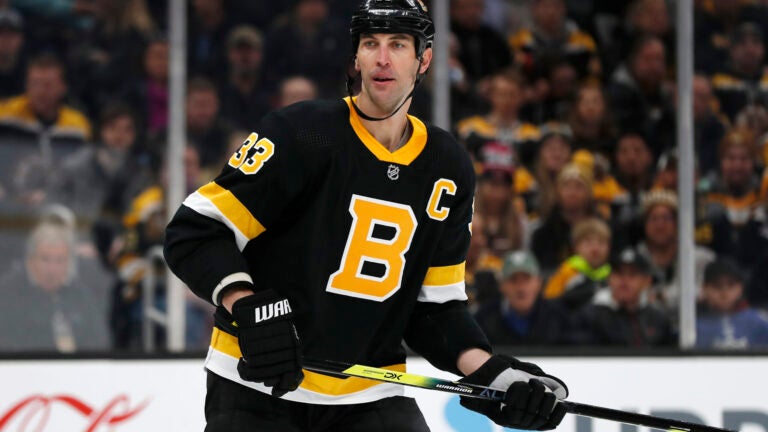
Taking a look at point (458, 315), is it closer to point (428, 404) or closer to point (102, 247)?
point (428, 404)

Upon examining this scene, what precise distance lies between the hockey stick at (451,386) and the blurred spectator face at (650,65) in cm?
281

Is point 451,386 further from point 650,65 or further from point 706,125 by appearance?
point 650,65

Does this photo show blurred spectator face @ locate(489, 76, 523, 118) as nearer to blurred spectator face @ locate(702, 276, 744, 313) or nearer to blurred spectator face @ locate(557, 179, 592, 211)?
blurred spectator face @ locate(557, 179, 592, 211)

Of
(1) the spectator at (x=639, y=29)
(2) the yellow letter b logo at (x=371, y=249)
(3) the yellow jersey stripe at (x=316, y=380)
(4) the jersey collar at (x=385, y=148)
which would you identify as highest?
(1) the spectator at (x=639, y=29)

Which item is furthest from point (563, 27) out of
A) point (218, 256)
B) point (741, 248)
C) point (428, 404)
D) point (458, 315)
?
point (218, 256)

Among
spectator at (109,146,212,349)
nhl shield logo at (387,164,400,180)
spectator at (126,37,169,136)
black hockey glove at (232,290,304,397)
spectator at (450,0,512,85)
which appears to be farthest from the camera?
spectator at (450,0,512,85)

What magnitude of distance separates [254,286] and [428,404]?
5.58 ft

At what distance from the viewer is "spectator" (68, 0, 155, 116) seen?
16.5 ft

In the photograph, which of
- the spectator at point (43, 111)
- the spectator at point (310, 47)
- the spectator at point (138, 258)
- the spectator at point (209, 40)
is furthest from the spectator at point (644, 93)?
the spectator at point (43, 111)

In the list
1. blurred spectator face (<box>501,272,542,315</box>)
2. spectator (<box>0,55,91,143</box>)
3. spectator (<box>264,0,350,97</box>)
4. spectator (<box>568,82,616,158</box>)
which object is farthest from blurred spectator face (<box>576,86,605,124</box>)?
spectator (<box>0,55,91,143</box>)

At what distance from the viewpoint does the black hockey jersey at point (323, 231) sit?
2.22 meters

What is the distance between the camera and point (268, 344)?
2.10m

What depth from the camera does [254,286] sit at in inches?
89.3

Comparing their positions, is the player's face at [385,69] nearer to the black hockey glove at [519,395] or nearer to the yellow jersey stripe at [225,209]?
the yellow jersey stripe at [225,209]
